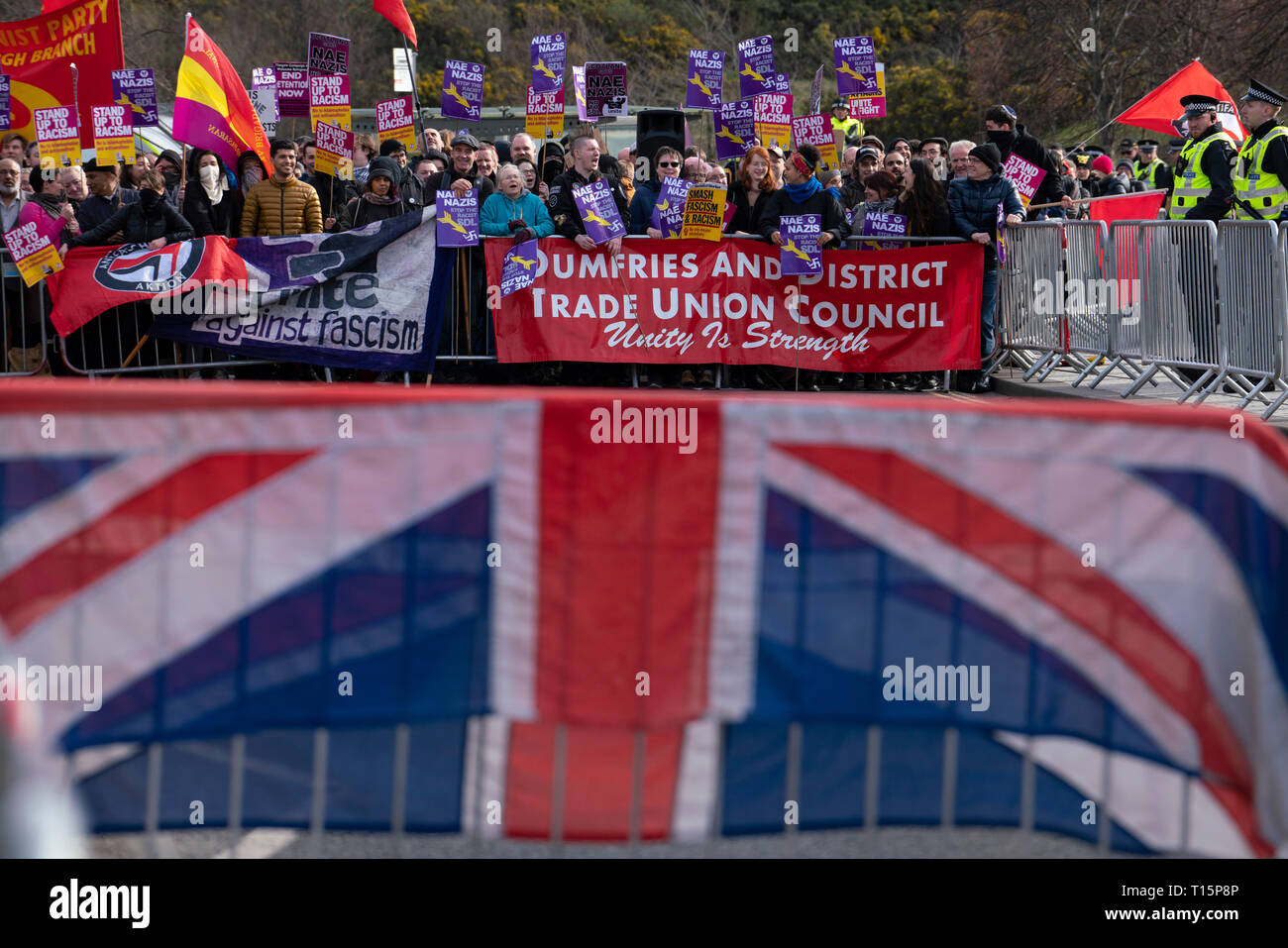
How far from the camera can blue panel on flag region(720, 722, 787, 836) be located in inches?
155

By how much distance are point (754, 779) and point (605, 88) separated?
12487 mm

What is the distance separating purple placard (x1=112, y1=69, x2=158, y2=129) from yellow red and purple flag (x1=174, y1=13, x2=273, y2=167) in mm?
1891

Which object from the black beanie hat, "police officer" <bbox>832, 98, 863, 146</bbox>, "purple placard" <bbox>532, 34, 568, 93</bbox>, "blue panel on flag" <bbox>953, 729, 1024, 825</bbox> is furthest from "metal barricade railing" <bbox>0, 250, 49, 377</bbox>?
"police officer" <bbox>832, 98, 863, 146</bbox>

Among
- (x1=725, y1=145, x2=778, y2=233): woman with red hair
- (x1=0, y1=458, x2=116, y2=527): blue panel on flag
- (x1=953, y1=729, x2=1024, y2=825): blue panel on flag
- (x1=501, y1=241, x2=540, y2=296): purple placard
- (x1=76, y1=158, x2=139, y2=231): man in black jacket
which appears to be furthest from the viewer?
(x1=76, y1=158, x2=139, y2=231): man in black jacket

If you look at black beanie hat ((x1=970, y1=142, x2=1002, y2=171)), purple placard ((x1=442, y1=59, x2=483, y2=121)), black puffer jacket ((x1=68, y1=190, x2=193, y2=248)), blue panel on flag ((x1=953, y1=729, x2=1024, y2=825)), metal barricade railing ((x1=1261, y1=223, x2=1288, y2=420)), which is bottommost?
blue panel on flag ((x1=953, y1=729, x2=1024, y2=825))

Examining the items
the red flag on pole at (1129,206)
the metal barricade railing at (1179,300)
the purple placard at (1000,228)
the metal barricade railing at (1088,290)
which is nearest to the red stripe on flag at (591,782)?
the metal barricade railing at (1179,300)

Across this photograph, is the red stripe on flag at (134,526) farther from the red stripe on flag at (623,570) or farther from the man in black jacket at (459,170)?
the man in black jacket at (459,170)

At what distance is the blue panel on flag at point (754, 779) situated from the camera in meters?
3.94

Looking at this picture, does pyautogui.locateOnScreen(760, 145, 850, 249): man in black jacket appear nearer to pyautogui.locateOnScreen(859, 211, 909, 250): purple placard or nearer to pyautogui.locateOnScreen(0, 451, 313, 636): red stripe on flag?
pyautogui.locateOnScreen(859, 211, 909, 250): purple placard

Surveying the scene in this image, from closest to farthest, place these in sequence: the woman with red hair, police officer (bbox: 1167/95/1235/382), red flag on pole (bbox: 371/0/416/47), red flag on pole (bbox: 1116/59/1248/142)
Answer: police officer (bbox: 1167/95/1235/382) < the woman with red hair < red flag on pole (bbox: 371/0/416/47) < red flag on pole (bbox: 1116/59/1248/142)

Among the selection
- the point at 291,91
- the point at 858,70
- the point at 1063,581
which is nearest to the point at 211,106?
the point at 291,91

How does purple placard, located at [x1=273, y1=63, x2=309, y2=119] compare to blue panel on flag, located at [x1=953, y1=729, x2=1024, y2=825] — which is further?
purple placard, located at [x1=273, y1=63, x2=309, y2=119]

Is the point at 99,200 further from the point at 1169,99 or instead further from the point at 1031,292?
the point at 1169,99

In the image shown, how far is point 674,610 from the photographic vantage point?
395cm
